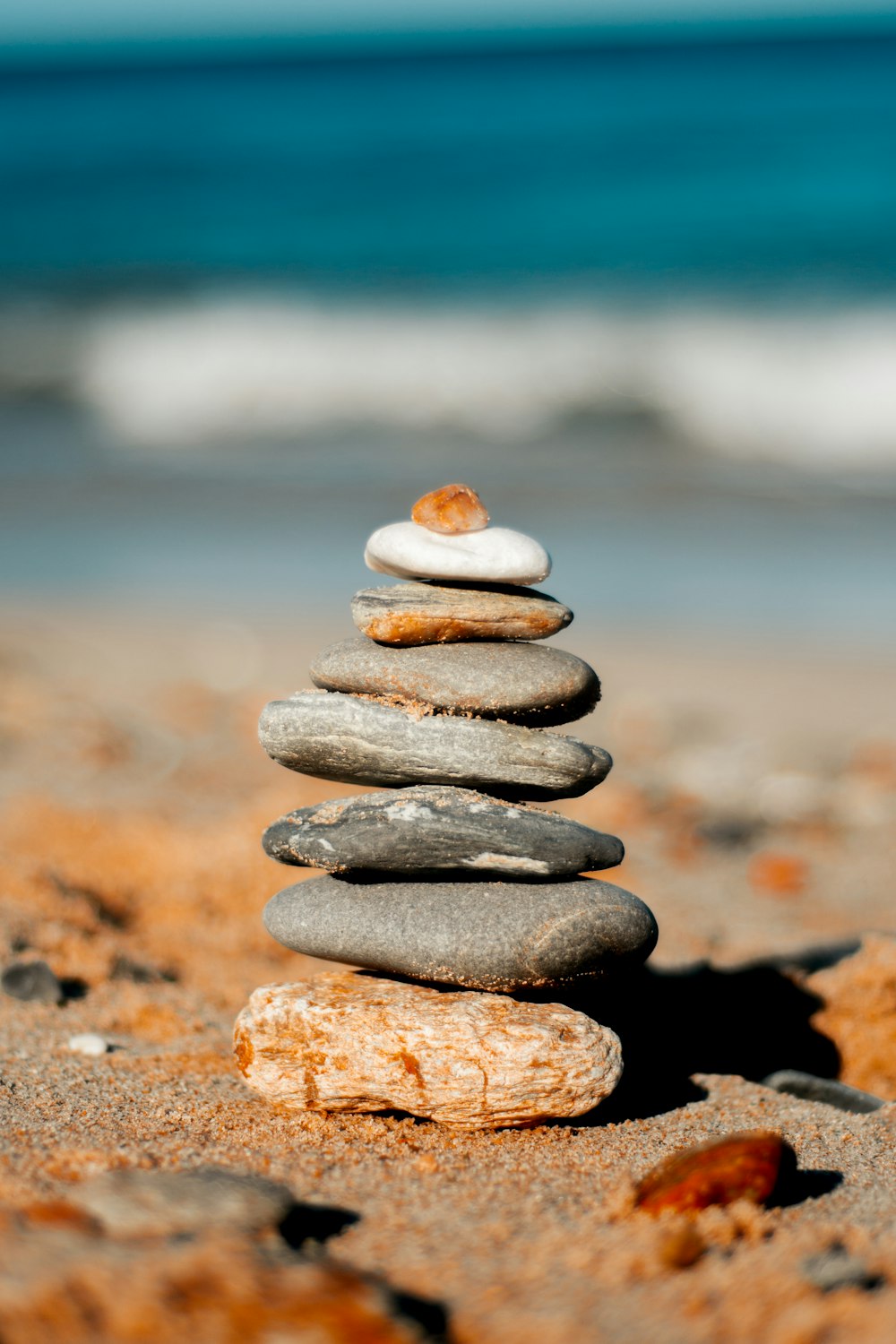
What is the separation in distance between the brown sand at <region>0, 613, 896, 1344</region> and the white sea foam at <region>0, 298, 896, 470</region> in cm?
872

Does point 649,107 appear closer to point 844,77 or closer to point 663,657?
point 844,77

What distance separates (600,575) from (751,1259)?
28.3ft

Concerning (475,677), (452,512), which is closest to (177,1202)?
(475,677)

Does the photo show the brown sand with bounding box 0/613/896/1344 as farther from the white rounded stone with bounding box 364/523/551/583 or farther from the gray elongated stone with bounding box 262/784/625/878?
the white rounded stone with bounding box 364/523/551/583

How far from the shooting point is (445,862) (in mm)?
3131

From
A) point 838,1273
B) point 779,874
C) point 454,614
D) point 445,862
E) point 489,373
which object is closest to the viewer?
point 838,1273

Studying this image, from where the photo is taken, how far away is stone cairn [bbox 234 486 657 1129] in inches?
115

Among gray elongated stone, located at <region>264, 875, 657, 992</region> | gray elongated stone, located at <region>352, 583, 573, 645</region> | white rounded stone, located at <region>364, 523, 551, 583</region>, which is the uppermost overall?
white rounded stone, located at <region>364, 523, 551, 583</region>

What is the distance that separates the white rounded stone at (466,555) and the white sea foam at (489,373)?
1257cm

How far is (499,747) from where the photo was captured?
125 inches

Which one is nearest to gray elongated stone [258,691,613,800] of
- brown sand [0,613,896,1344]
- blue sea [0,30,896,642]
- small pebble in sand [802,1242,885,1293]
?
brown sand [0,613,896,1344]

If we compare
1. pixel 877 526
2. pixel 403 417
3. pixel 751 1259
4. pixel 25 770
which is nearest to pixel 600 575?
pixel 877 526

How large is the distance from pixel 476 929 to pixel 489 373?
15.4 m

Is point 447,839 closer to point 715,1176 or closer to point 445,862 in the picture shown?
point 445,862
